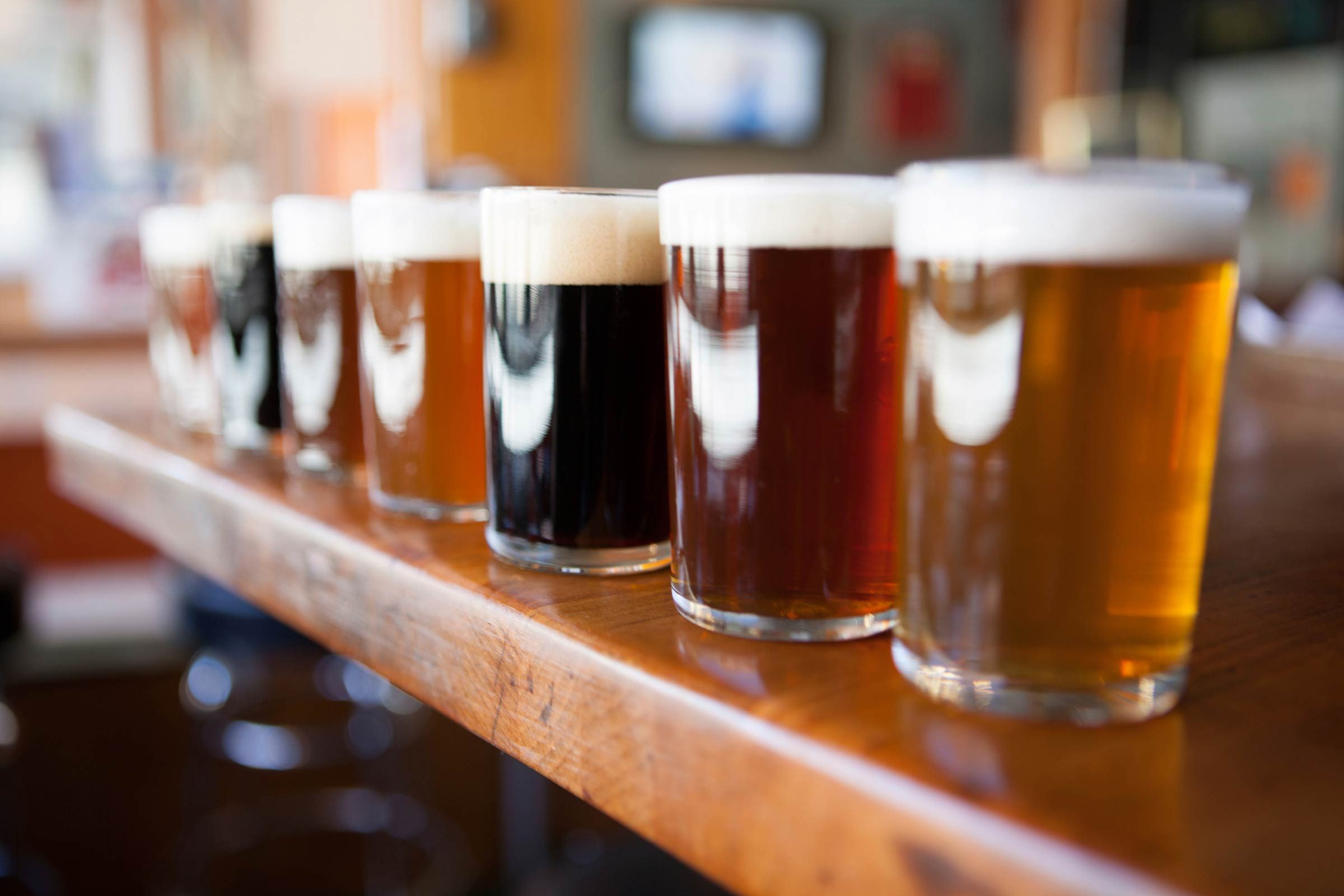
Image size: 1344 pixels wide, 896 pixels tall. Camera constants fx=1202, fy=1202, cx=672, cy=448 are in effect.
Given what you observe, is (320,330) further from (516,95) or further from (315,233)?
(516,95)

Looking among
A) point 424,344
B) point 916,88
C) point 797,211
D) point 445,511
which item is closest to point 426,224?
point 424,344

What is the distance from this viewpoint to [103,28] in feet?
12.2

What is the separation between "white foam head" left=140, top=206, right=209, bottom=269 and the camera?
3.49 ft

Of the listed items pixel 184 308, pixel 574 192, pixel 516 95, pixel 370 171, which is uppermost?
pixel 516 95

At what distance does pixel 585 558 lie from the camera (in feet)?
2.03

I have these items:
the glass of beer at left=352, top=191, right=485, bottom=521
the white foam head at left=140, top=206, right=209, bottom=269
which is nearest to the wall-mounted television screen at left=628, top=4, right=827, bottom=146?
the white foam head at left=140, top=206, right=209, bottom=269

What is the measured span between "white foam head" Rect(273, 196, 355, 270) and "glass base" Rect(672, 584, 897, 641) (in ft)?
1.37

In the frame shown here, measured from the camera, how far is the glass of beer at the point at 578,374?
60 cm

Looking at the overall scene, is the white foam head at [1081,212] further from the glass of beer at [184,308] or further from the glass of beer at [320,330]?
the glass of beer at [184,308]

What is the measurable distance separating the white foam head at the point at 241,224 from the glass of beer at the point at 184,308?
0.08 metres

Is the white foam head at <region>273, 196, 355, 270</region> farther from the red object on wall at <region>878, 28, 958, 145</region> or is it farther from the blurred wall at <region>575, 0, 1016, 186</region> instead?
the red object on wall at <region>878, 28, 958, 145</region>

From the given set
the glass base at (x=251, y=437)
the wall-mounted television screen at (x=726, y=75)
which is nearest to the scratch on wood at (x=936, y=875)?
the glass base at (x=251, y=437)

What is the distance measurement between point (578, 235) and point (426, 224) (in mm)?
146

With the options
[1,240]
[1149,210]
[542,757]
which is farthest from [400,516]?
[1,240]
